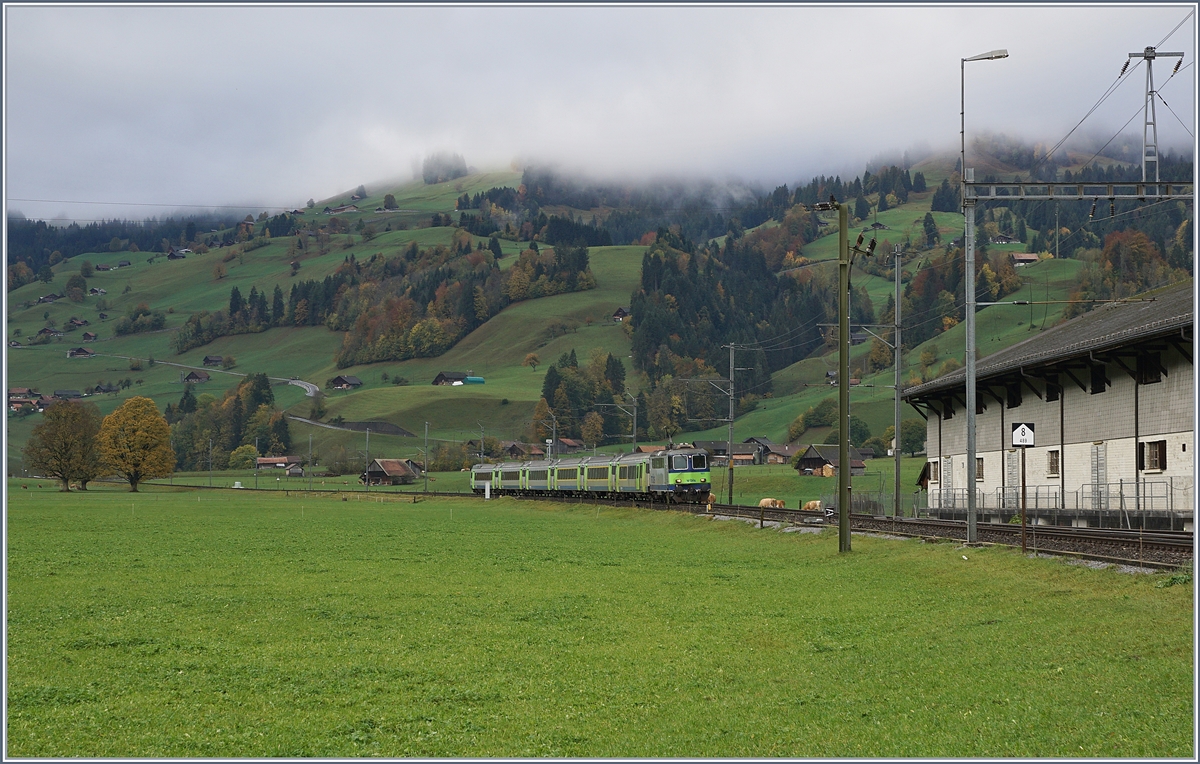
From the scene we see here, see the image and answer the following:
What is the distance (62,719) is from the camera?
1341 cm

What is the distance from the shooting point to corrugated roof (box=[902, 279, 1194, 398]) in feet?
137

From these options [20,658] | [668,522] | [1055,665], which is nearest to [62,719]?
[20,658]

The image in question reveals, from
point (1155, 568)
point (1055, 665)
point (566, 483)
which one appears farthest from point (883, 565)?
point (566, 483)

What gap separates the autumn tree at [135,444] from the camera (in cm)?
13850

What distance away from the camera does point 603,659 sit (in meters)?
17.9

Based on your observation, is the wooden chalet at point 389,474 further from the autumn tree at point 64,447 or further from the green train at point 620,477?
the green train at point 620,477

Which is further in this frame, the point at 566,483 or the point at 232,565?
the point at 566,483

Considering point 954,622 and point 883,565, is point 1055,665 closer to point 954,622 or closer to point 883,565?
point 954,622

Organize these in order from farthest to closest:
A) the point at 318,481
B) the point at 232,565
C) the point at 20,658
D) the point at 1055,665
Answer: the point at 318,481 < the point at 232,565 < the point at 20,658 < the point at 1055,665

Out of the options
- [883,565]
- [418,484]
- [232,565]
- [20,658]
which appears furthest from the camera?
[418,484]

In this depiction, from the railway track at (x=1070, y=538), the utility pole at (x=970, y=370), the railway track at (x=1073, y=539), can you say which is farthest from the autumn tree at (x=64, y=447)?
the utility pole at (x=970, y=370)

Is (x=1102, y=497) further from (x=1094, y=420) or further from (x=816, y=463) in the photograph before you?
(x=816, y=463)

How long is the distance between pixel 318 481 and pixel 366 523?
423ft

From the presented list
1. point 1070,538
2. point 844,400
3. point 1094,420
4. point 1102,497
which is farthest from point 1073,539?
point 1094,420
